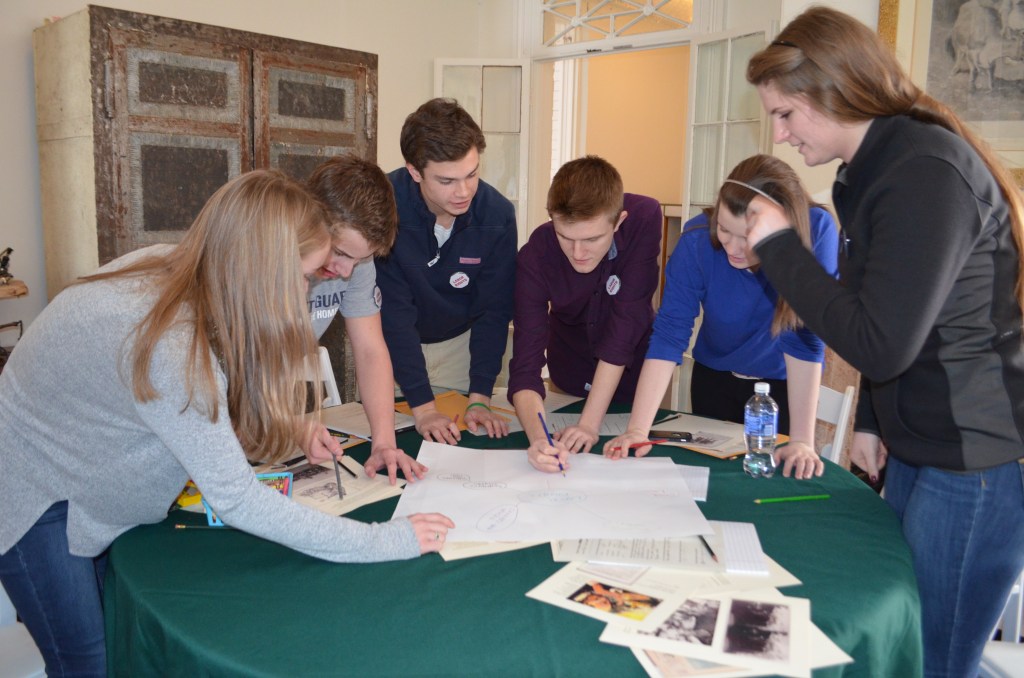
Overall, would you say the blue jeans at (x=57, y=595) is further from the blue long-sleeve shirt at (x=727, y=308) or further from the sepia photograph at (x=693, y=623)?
the blue long-sleeve shirt at (x=727, y=308)

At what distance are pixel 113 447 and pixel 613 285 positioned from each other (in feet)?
4.50

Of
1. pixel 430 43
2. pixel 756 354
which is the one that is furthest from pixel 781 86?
pixel 430 43

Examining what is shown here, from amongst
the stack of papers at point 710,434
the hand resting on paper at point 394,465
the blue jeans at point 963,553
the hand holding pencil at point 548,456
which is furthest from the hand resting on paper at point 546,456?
the blue jeans at point 963,553

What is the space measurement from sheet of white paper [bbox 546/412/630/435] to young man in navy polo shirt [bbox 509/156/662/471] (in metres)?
0.04

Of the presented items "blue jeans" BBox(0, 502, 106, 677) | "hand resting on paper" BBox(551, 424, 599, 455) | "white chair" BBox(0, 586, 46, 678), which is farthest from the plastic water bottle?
"white chair" BBox(0, 586, 46, 678)

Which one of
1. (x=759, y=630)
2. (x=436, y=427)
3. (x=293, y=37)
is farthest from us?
(x=293, y=37)

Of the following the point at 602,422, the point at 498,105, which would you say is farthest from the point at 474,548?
the point at 498,105

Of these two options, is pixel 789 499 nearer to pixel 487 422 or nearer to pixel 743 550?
pixel 743 550

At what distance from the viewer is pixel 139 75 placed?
10.9 feet

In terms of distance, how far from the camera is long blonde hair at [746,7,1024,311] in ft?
4.17

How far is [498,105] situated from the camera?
555 cm

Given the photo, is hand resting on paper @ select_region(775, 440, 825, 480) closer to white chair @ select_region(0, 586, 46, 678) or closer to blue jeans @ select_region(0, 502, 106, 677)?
blue jeans @ select_region(0, 502, 106, 677)

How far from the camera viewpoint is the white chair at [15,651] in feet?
4.93

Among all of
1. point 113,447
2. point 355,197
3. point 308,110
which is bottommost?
point 113,447
